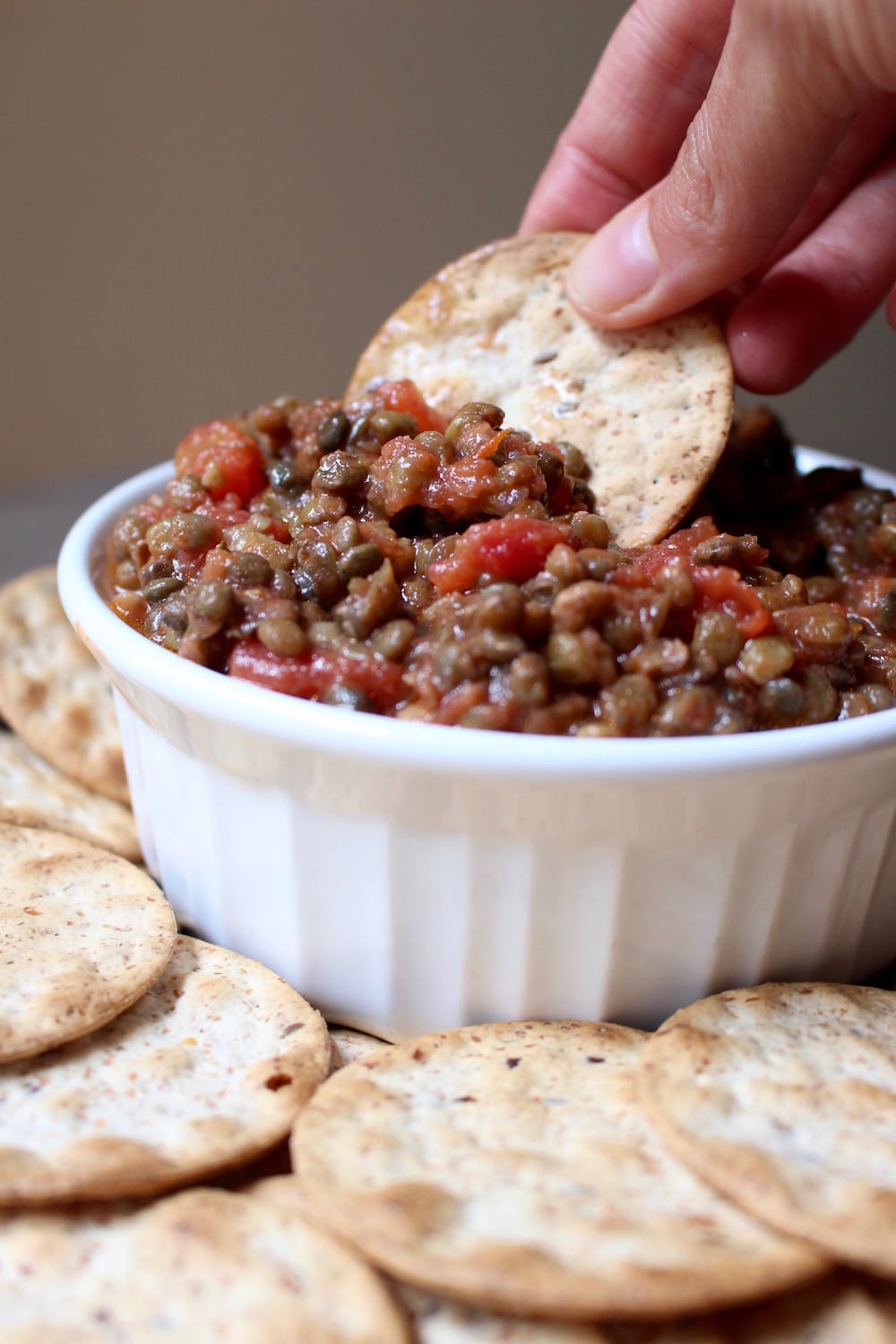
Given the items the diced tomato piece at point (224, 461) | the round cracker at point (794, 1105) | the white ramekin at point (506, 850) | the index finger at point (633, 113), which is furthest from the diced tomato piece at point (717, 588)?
the index finger at point (633, 113)

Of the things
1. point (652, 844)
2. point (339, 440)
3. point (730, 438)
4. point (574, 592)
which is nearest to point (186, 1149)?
point (652, 844)

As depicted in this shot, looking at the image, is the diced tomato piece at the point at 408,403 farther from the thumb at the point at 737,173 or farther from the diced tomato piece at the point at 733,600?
the diced tomato piece at the point at 733,600

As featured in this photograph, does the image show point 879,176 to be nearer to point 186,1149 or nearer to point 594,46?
point 186,1149

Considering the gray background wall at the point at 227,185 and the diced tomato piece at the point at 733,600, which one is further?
the gray background wall at the point at 227,185

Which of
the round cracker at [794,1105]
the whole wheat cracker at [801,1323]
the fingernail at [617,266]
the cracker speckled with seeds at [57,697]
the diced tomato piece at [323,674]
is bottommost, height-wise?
the cracker speckled with seeds at [57,697]

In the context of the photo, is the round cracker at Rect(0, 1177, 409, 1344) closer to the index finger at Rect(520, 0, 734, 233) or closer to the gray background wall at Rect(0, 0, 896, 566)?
the index finger at Rect(520, 0, 734, 233)

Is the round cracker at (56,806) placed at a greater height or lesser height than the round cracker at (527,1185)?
lesser

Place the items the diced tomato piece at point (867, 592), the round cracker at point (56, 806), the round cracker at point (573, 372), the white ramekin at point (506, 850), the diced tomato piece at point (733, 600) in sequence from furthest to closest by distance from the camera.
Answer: the round cracker at point (56, 806)
the round cracker at point (573, 372)
the diced tomato piece at point (867, 592)
the diced tomato piece at point (733, 600)
the white ramekin at point (506, 850)
